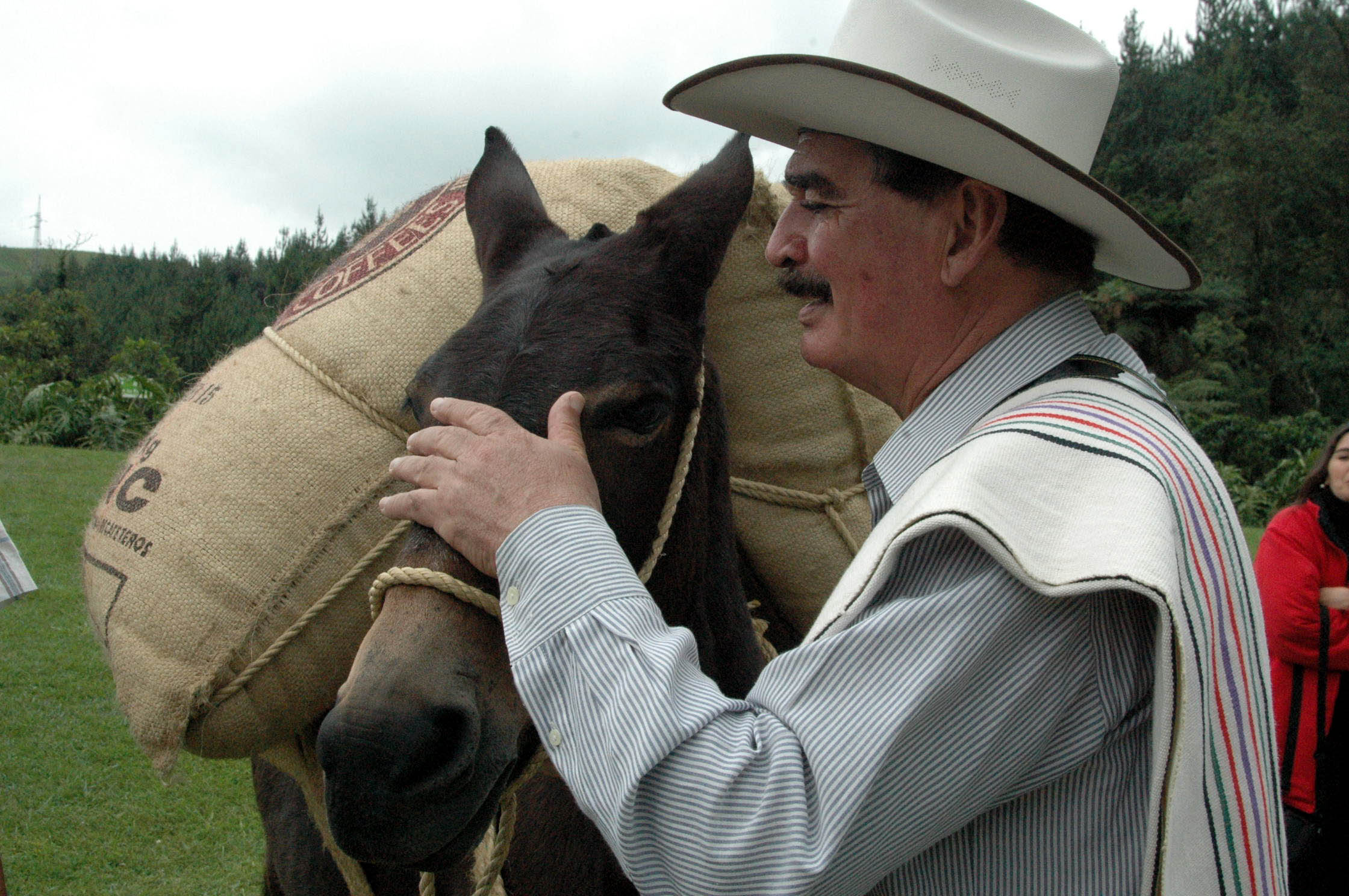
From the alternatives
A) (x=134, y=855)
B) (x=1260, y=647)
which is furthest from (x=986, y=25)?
(x=134, y=855)

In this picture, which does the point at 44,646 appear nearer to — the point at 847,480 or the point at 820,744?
the point at 847,480

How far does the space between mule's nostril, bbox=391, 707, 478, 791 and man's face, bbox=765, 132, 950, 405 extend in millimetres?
963

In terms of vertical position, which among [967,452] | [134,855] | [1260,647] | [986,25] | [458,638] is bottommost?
[134,855]

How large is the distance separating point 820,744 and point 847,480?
2.25 meters

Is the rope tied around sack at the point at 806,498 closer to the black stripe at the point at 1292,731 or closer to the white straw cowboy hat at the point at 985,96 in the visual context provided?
the white straw cowboy hat at the point at 985,96

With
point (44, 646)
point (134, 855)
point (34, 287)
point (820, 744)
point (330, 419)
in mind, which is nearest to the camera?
point (820, 744)

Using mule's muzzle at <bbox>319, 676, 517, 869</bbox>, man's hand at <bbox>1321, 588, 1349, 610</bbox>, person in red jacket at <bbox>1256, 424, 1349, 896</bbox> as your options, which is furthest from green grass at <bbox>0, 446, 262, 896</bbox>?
man's hand at <bbox>1321, 588, 1349, 610</bbox>

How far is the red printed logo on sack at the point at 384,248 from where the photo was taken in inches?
120

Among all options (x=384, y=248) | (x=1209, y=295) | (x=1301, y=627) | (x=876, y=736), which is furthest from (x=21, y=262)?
(x=876, y=736)

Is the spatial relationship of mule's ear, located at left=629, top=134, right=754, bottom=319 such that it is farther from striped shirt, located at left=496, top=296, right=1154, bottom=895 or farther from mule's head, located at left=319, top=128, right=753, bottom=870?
striped shirt, located at left=496, top=296, right=1154, bottom=895

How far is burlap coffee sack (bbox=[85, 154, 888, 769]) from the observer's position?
102 inches

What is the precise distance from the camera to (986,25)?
1.85m

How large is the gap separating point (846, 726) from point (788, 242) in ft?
3.80

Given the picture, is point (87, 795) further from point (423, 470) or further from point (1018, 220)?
point (1018, 220)
